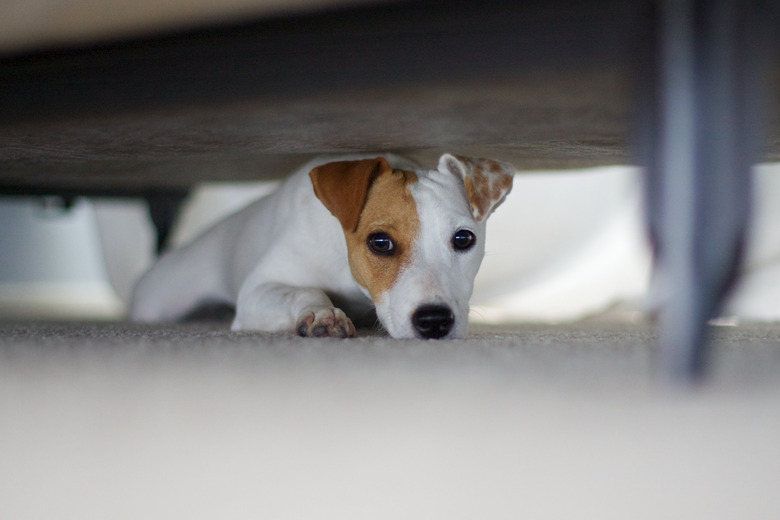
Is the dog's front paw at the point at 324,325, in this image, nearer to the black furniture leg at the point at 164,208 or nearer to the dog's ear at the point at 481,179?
the dog's ear at the point at 481,179

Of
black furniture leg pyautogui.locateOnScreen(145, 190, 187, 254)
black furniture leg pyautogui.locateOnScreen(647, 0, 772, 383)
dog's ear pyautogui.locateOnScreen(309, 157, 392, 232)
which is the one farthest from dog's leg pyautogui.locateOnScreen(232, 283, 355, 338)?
black furniture leg pyautogui.locateOnScreen(145, 190, 187, 254)

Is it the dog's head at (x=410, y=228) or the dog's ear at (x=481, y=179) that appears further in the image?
the dog's ear at (x=481, y=179)

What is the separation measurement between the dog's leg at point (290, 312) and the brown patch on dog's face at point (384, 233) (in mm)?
125

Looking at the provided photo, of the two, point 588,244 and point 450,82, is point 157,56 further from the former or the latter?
point 588,244

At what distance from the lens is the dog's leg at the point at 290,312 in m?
1.65

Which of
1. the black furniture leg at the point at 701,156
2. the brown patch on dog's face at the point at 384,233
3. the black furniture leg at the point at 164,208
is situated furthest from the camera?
the black furniture leg at the point at 164,208

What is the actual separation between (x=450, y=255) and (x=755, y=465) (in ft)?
3.47

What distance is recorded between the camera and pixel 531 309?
149 inches

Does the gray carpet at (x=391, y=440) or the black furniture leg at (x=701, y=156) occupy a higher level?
the black furniture leg at (x=701, y=156)

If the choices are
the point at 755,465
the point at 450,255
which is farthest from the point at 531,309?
the point at 755,465

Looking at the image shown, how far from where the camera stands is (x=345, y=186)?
5.93 ft

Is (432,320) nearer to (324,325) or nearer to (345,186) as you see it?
(324,325)

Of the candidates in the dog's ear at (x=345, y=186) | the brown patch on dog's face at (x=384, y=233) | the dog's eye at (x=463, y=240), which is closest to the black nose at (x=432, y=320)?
the brown patch on dog's face at (x=384, y=233)

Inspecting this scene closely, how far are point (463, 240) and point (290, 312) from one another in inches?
19.4
